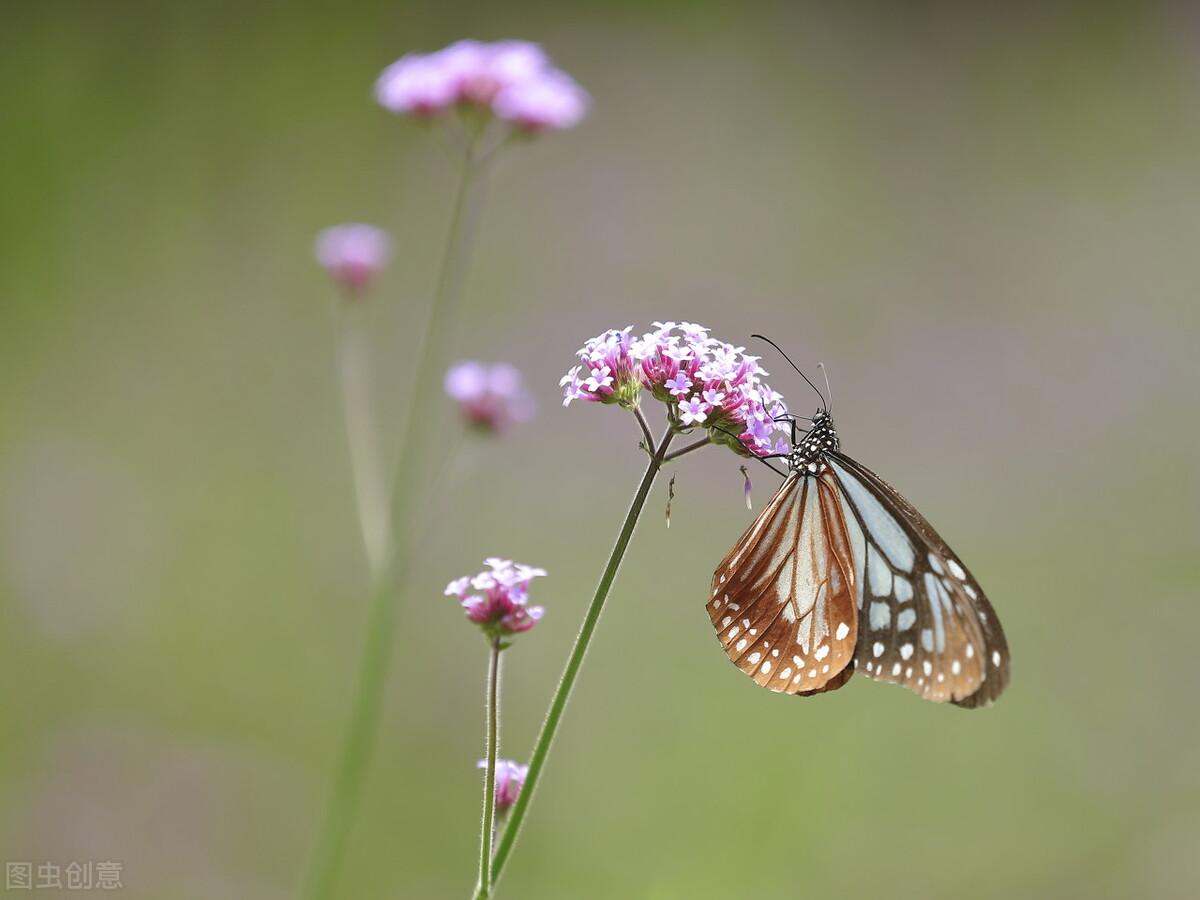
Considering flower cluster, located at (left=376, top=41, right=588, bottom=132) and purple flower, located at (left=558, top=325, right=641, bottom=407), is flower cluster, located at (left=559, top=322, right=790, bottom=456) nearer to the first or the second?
purple flower, located at (left=558, top=325, right=641, bottom=407)

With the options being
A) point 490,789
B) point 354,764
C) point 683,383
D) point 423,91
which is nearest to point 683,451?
point 683,383

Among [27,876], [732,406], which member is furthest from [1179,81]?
[27,876]

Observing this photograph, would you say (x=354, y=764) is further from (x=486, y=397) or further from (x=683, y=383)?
(x=486, y=397)

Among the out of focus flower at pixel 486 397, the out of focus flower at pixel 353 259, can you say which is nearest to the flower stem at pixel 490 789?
the out of focus flower at pixel 486 397

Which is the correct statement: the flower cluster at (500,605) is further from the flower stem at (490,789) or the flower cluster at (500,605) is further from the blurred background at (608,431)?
the blurred background at (608,431)

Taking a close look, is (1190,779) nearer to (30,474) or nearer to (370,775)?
(370,775)
